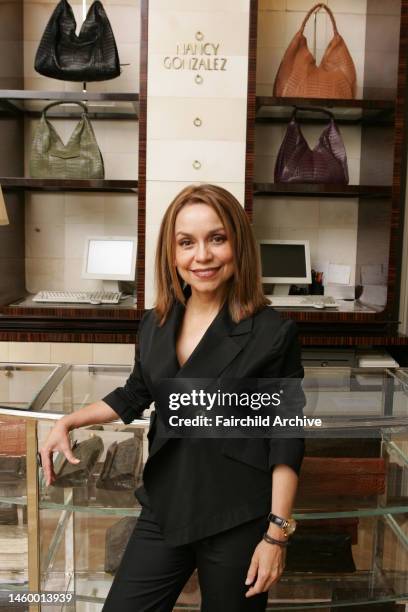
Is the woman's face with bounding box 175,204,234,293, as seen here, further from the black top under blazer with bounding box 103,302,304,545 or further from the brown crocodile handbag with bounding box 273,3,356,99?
the brown crocodile handbag with bounding box 273,3,356,99

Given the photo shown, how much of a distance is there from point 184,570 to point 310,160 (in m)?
2.60

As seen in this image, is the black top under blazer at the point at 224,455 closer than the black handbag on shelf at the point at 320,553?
Yes

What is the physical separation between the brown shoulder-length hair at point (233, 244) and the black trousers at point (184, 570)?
39cm

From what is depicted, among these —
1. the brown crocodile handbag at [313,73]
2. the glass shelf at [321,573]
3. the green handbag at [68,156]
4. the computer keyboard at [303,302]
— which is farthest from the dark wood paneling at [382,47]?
the glass shelf at [321,573]

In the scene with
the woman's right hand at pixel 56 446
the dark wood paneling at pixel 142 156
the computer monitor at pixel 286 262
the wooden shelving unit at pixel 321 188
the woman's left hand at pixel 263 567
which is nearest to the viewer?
the woman's left hand at pixel 263 567

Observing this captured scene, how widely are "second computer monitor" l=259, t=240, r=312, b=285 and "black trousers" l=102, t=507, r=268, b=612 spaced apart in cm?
250

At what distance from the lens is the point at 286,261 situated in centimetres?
367

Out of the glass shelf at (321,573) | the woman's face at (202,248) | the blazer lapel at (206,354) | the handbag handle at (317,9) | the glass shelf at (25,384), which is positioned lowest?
the glass shelf at (321,573)

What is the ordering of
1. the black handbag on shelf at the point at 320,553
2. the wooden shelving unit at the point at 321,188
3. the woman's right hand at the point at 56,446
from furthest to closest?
the wooden shelving unit at the point at 321,188
the black handbag on shelf at the point at 320,553
the woman's right hand at the point at 56,446

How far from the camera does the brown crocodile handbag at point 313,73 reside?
3.38 metres

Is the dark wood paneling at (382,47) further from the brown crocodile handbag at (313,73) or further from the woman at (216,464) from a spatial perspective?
the woman at (216,464)

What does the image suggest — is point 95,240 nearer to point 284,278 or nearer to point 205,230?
point 284,278

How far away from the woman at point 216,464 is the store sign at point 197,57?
2189mm

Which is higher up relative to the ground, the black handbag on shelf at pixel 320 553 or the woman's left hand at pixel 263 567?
the woman's left hand at pixel 263 567
